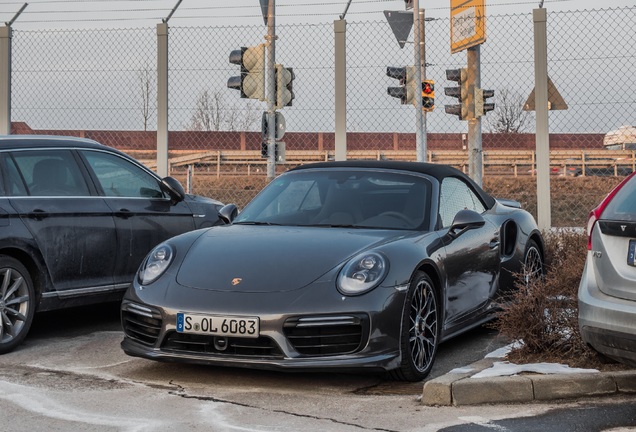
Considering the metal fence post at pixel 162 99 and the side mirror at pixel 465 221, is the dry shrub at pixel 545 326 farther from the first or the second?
the metal fence post at pixel 162 99

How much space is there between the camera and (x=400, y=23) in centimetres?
→ 1588

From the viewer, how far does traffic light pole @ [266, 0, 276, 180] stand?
592 inches

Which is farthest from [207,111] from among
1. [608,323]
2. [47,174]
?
[608,323]

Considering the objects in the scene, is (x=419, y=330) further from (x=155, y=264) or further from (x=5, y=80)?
(x=5, y=80)

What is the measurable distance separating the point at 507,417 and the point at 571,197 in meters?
8.88

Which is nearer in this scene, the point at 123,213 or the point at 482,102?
the point at 123,213

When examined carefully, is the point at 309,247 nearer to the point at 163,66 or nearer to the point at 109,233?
the point at 109,233

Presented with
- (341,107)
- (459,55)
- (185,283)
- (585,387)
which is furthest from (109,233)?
(459,55)

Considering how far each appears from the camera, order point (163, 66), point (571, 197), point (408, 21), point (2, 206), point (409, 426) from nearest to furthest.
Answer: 1. point (409, 426)
2. point (2, 206)
3. point (571, 197)
4. point (163, 66)
5. point (408, 21)

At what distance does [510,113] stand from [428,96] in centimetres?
323

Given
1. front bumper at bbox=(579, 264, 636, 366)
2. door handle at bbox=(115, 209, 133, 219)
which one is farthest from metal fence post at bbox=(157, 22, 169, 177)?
front bumper at bbox=(579, 264, 636, 366)

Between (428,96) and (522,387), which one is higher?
(428,96)

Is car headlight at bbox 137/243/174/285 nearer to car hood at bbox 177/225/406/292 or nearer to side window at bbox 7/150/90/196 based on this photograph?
car hood at bbox 177/225/406/292

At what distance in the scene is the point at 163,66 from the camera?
15047 millimetres
